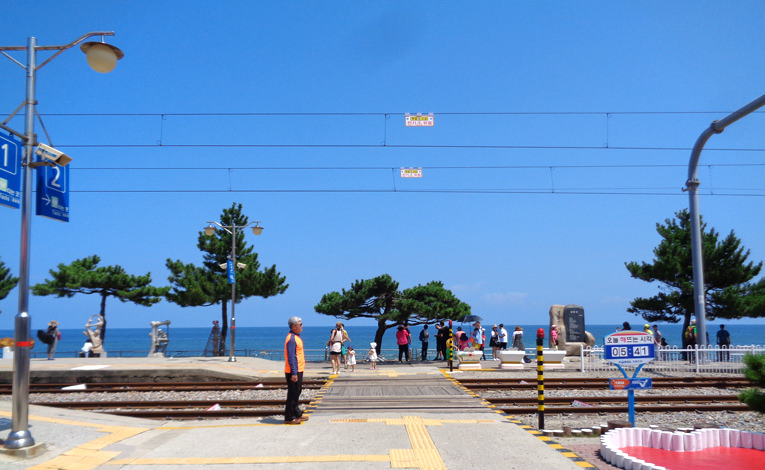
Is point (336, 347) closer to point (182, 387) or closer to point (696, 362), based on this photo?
point (182, 387)

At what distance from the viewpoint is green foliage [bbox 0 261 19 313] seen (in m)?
43.6

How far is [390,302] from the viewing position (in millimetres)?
34812

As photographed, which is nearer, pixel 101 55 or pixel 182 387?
pixel 101 55

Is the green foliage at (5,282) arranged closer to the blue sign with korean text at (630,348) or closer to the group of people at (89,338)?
the group of people at (89,338)

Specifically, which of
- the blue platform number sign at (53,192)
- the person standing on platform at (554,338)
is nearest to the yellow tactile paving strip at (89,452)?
Result: the blue platform number sign at (53,192)

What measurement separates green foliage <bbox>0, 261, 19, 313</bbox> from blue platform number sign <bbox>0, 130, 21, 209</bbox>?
4238 centimetres

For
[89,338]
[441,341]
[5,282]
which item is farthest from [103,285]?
[441,341]

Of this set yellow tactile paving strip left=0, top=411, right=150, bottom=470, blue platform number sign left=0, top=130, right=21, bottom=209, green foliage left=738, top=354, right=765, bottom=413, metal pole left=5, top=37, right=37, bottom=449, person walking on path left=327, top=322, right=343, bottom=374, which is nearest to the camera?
yellow tactile paving strip left=0, top=411, right=150, bottom=470

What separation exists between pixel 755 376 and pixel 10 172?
10.2 metres

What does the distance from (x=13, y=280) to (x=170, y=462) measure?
4670cm

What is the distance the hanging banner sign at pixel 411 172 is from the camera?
1831cm

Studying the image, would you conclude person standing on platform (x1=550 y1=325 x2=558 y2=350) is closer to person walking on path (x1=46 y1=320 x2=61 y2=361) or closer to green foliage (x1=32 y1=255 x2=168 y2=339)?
person walking on path (x1=46 y1=320 x2=61 y2=361)

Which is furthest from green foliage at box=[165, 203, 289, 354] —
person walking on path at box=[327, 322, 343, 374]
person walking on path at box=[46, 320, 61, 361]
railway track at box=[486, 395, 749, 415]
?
railway track at box=[486, 395, 749, 415]

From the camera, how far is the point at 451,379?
55.3 feet
